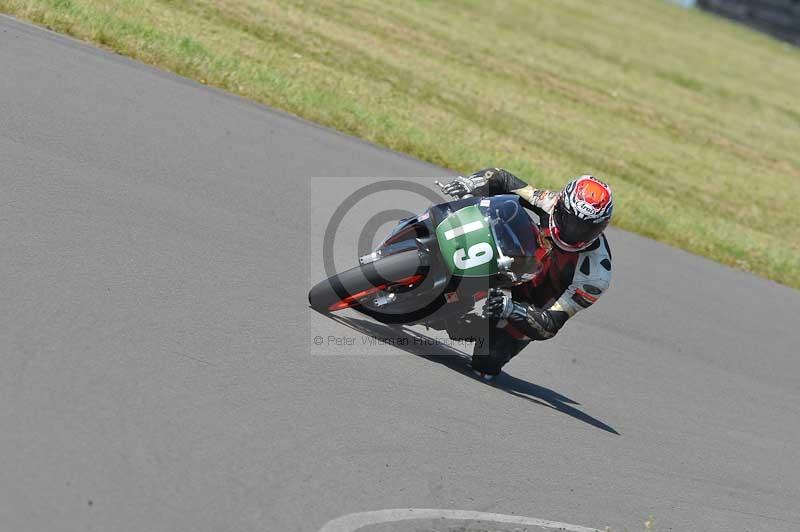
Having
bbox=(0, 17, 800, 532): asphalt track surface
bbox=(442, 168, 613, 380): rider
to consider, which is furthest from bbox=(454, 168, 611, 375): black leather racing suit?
bbox=(0, 17, 800, 532): asphalt track surface

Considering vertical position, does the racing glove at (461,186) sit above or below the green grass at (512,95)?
above

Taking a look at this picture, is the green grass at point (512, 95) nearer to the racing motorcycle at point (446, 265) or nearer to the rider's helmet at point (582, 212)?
the racing motorcycle at point (446, 265)

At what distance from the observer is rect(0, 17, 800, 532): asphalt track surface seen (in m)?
4.45

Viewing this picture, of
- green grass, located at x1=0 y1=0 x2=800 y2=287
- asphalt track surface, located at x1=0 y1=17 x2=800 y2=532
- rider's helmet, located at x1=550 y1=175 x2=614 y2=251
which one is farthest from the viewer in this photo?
green grass, located at x1=0 y1=0 x2=800 y2=287

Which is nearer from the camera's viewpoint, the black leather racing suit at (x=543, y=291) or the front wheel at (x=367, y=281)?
the front wheel at (x=367, y=281)

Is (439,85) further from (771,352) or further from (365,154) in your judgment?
(771,352)

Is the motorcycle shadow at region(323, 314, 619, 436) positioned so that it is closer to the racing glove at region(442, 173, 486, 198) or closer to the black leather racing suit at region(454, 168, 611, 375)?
the black leather racing suit at region(454, 168, 611, 375)

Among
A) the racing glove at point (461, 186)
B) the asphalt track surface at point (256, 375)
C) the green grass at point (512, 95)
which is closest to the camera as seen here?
the asphalt track surface at point (256, 375)

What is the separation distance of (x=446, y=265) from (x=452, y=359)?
1.14 metres

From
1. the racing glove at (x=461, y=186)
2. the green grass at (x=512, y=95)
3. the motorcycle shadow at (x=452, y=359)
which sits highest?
the racing glove at (x=461, y=186)

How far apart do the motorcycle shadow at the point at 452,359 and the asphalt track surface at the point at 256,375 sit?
4cm

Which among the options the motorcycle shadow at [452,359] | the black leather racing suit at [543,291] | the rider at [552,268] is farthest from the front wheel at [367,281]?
the black leather racing suit at [543,291]

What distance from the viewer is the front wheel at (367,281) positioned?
6.68m

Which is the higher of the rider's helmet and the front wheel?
the rider's helmet
